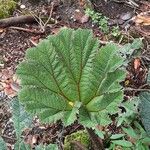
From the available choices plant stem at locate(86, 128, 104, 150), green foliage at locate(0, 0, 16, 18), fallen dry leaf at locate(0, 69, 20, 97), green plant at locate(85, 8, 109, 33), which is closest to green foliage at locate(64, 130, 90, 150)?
plant stem at locate(86, 128, 104, 150)

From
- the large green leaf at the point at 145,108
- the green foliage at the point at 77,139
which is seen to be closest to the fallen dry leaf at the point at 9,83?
the green foliage at the point at 77,139

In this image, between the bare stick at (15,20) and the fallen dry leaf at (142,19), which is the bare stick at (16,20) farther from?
the fallen dry leaf at (142,19)

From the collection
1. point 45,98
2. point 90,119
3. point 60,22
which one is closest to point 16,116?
point 45,98

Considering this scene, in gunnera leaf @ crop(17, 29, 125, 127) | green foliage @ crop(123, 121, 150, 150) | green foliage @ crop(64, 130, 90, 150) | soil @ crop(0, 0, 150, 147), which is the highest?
gunnera leaf @ crop(17, 29, 125, 127)

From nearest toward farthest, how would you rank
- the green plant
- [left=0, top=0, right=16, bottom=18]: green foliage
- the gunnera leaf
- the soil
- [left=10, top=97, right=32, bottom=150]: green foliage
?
the gunnera leaf < [left=10, top=97, right=32, bottom=150]: green foliage < the soil < the green plant < [left=0, top=0, right=16, bottom=18]: green foliage

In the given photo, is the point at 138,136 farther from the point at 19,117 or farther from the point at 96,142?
the point at 19,117

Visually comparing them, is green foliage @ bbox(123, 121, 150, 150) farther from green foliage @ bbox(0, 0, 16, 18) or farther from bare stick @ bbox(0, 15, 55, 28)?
green foliage @ bbox(0, 0, 16, 18)

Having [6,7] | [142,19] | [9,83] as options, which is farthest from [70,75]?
[6,7]

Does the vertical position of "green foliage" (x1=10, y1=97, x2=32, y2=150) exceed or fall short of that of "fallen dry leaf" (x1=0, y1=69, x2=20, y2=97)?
it exceeds it
